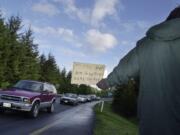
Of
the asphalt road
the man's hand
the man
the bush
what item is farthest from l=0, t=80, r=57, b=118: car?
the bush

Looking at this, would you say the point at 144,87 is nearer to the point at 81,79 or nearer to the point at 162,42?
the point at 162,42

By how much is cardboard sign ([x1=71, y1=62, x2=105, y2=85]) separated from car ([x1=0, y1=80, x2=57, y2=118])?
24.5 meters

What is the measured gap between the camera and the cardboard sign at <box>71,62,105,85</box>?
46.9m

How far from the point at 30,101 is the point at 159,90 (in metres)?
15.8

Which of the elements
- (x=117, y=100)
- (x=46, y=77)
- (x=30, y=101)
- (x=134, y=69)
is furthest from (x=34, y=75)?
(x=134, y=69)

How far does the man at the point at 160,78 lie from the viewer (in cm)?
269

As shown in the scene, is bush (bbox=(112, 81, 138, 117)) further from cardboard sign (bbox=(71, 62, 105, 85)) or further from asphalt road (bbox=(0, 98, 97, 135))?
asphalt road (bbox=(0, 98, 97, 135))

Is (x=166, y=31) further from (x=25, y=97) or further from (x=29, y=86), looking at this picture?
(x=29, y=86)

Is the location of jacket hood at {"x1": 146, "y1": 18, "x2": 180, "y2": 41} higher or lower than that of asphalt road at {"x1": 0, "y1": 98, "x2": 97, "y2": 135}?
higher

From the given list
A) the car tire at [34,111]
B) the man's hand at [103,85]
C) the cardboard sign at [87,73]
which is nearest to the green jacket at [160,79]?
the man's hand at [103,85]

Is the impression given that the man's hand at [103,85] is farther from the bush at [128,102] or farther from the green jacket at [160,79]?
the bush at [128,102]

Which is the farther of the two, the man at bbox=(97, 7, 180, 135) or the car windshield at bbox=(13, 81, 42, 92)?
the car windshield at bbox=(13, 81, 42, 92)

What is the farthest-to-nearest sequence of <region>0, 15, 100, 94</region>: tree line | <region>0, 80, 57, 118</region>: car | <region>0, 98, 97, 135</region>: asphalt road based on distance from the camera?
<region>0, 15, 100, 94</region>: tree line → <region>0, 80, 57, 118</region>: car → <region>0, 98, 97, 135</region>: asphalt road

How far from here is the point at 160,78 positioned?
9.07 feet
